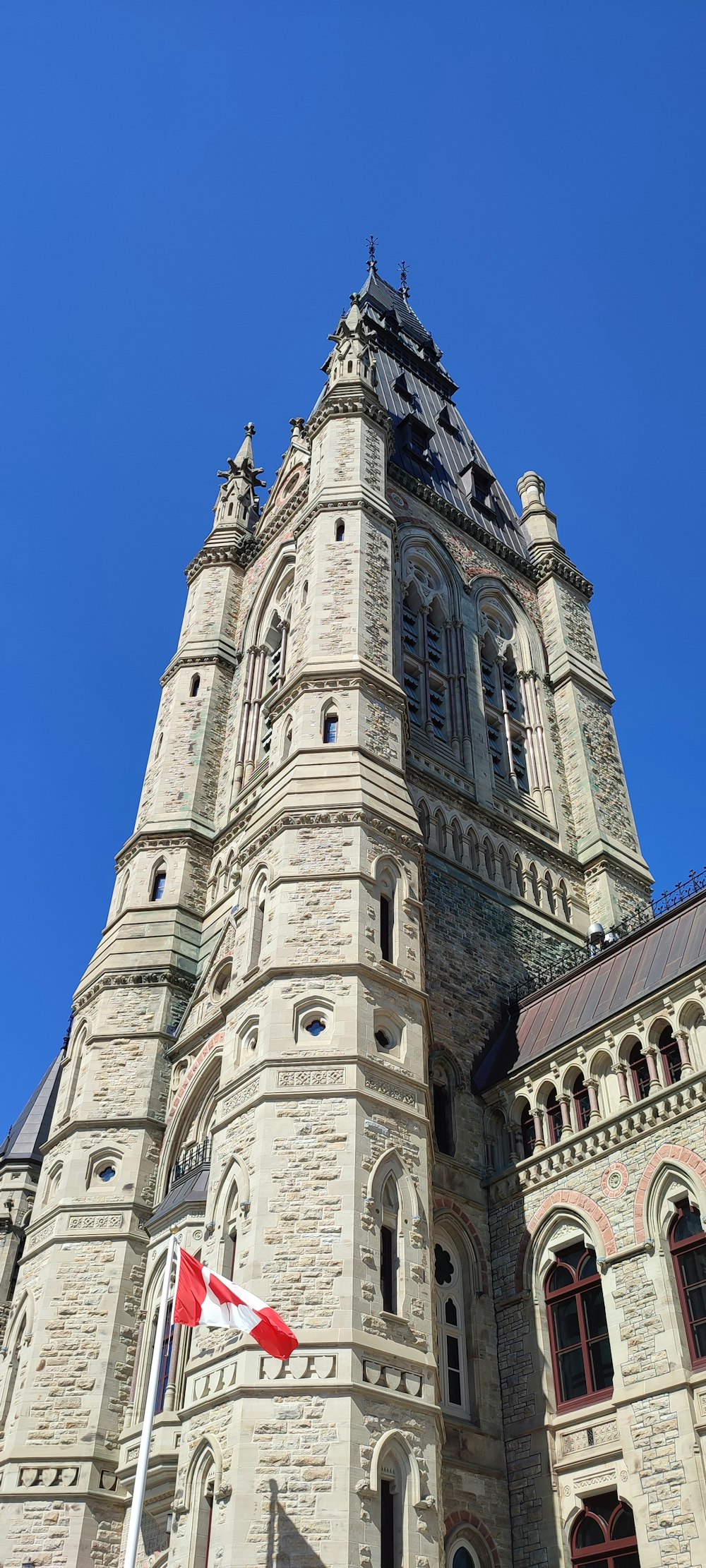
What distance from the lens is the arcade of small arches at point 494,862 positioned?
96.6ft

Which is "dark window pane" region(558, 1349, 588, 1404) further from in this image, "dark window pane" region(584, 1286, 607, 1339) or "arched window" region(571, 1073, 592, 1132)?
"arched window" region(571, 1073, 592, 1132)

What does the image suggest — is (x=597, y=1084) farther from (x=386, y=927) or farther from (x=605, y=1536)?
(x=605, y=1536)

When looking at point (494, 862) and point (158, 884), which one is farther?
point (158, 884)

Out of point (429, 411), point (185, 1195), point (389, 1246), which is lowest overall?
point (389, 1246)

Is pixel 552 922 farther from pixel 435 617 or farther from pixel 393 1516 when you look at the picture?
pixel 393 1516

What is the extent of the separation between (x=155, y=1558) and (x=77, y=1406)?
321cm

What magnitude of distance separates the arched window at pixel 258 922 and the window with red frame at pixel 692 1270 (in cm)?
828

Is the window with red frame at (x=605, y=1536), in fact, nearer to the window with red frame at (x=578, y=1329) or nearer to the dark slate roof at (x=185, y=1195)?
the window with red frame at (x=578, y=1329)

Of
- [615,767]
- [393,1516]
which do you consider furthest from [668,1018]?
[615,767]

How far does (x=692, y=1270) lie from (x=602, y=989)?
19.0 feet

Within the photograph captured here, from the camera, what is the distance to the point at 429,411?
1949 inches

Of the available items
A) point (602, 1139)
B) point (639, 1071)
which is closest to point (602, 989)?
point (639, 1071)

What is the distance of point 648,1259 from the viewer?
64.6ft

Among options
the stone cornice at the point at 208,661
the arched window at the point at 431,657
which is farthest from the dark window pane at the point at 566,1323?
the stone cornice at the point at 208,661
